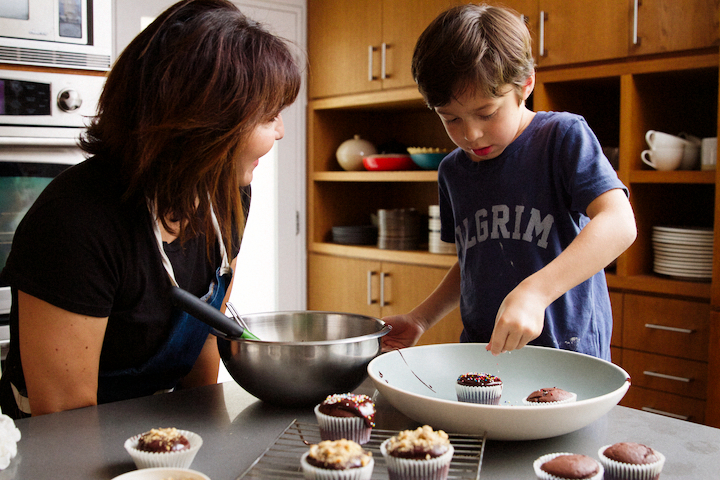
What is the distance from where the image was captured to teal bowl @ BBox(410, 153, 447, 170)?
9.28 feet

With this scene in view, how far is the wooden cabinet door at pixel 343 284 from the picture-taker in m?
3.10

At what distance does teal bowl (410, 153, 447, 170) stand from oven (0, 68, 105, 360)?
4.53ft

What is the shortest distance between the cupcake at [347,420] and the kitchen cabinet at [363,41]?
2.21 meters

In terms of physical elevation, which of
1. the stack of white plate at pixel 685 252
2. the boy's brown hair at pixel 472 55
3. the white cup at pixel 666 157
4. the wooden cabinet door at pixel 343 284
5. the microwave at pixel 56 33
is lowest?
the wooden cabinet door at pixel 343 284

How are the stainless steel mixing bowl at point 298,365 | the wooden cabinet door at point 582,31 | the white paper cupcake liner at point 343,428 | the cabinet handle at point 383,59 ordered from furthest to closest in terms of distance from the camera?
the cabinet handle at point 383,59 → the wooden cabinet door at point 582,31 → the stainless steel mixing bowl at point 298,365 → the white paper cupcake liner at point 343,428

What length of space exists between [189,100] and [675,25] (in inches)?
65.6

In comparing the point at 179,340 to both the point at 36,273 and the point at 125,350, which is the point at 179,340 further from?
the point at 36,273

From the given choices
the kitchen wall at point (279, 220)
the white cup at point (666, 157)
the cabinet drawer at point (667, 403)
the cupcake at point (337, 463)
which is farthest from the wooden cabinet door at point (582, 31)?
the cupcake at point (337, 463)

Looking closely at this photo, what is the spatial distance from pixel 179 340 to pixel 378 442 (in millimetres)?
416

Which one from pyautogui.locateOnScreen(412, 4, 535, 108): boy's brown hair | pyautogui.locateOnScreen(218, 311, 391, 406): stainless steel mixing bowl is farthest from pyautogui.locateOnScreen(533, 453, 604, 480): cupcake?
pyautogui.locateOnScreen(412, 4, 535, 108): boy's brown hair

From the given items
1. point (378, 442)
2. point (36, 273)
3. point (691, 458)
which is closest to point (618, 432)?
point (691, 458)

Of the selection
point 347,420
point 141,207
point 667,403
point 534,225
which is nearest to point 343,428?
point 347,420

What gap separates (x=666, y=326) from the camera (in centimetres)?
212

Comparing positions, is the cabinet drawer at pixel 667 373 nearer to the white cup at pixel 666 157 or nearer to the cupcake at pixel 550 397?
the white cup at pixel 666 157
